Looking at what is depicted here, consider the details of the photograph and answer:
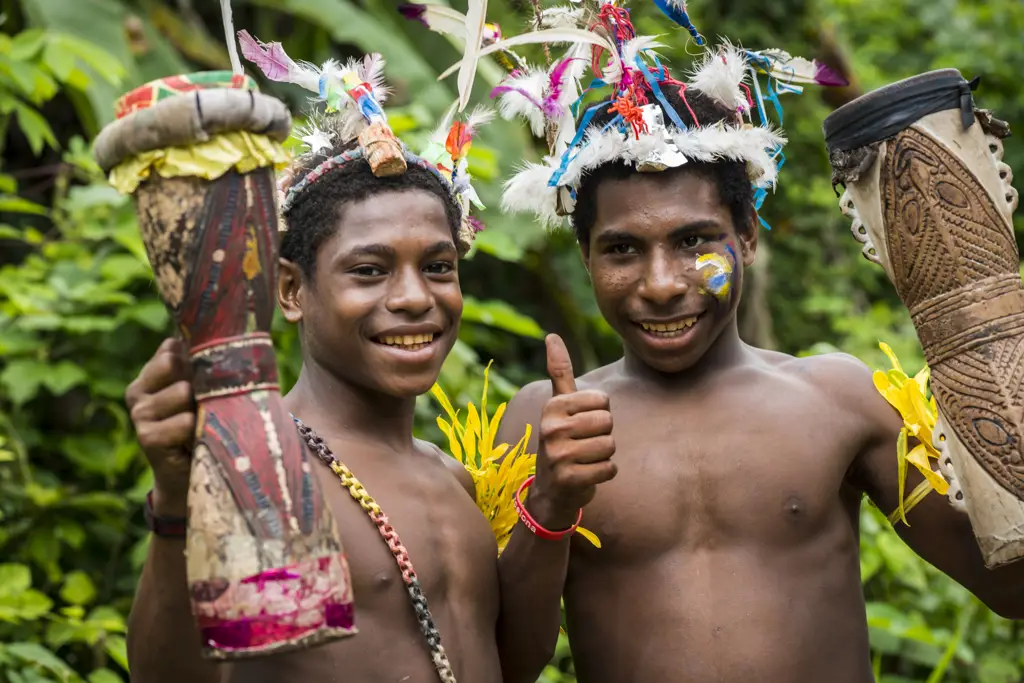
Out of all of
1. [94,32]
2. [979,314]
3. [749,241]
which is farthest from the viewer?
[94,32]

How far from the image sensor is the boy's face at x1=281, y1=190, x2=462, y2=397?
266 cm

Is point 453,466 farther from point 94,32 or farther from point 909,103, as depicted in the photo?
point 94,32

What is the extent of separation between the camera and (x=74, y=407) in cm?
473

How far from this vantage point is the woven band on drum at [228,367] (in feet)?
6.54

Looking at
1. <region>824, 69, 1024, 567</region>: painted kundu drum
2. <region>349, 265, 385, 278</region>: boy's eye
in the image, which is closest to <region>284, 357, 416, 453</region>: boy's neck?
<region>349, 265, 385, 278</region>: boy's eye

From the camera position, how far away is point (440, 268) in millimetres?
2781

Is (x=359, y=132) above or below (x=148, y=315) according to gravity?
above

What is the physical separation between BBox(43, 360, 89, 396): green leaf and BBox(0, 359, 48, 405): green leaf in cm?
2

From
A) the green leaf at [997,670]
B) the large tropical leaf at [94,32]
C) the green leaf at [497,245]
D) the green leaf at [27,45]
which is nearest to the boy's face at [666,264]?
the green leaf at [497,245]

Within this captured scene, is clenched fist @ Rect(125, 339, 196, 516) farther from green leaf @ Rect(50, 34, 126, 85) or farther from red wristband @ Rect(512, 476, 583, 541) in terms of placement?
green leaf @ Rect(50, 34, 126, 85)

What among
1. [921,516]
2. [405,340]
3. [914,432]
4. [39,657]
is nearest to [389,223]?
[405,340]

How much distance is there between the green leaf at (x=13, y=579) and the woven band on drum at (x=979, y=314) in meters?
2.66

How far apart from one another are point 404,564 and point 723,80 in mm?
1525

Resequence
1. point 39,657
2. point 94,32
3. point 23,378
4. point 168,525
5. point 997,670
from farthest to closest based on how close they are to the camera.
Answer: point 94,32 < point 997,670 < point 23,378 < point 39,657 < point 168,525
